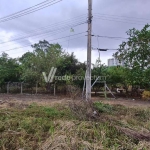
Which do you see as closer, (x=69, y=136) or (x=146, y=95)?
(x=69, y=136)

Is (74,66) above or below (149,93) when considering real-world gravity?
above

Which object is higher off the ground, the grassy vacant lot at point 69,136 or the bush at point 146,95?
the bush at point 146,95

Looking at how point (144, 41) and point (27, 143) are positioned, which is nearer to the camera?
point (27, 143)

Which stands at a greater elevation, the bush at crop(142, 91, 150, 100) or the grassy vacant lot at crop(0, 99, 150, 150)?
the bush at crop(142, 91, 150, 100)

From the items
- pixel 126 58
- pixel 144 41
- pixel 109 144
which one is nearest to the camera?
pixel 109 144

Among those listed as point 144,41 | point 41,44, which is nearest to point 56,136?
point 144,41

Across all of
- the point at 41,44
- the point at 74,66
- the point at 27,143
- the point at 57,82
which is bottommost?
the point at 27,143

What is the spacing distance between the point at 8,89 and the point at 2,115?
15656 millimetres

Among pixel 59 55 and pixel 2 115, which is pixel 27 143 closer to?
pixel 2 115

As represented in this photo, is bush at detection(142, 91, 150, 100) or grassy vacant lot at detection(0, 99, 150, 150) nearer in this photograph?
grassy vacant lot at detection(0, 99, 150, 150)

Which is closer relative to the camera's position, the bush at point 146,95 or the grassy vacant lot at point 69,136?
the grassy vacant lot at point 69,136

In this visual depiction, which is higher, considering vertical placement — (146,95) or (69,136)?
(146,95)

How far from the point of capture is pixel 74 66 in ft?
67.7

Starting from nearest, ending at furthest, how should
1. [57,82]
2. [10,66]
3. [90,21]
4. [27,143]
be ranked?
[27,143] → [90,21] → [57,82] → [10,66]
